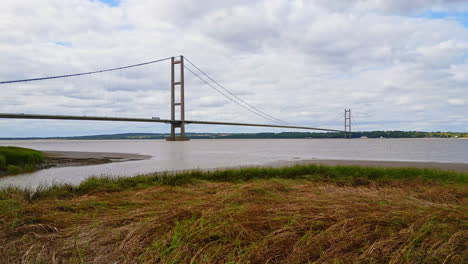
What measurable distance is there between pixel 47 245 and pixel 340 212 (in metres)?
2.68

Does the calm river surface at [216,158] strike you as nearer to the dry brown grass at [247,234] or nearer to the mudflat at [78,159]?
the mudflat at [78,159]

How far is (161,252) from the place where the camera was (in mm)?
2113

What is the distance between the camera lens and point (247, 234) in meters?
2.39

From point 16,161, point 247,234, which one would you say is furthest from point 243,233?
point 16,161

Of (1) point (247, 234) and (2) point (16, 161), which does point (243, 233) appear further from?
(2) point (16, 161)

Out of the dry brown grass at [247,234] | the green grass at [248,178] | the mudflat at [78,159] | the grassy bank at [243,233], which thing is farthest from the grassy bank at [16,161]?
the dry brown grass at [247,234]

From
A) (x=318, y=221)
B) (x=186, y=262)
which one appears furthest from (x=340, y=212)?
(x=186, y=262)

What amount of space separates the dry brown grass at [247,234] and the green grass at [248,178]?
7.40 ft

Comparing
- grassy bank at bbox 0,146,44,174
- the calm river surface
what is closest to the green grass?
the calm river surface

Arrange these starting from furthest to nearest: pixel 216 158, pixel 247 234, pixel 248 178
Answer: pixel 216 158, pixel 248 178, pixel 247 234

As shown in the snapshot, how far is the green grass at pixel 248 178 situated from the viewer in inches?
220

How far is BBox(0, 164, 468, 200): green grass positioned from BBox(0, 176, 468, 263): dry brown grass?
226cm

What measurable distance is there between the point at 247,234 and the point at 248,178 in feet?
18.8

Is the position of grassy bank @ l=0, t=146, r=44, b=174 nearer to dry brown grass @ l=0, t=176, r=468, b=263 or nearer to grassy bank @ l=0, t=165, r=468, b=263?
grassy bank @ l=0, t=165, r=468, b=263
